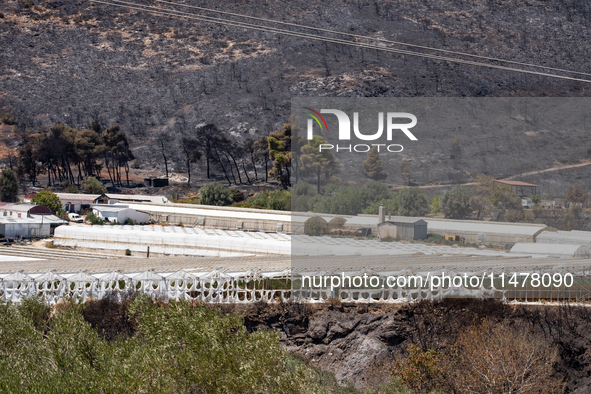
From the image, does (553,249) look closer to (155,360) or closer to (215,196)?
(155,360)

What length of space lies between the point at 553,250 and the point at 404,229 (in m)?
5.68

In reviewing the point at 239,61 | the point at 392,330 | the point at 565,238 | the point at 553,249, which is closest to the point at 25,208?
the point at 392,330

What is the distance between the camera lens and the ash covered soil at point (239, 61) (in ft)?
290

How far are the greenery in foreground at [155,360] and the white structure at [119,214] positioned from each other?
30178mm

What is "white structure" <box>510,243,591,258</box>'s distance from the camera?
23484 millimetres

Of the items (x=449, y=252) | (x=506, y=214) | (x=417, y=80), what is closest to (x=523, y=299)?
(x=449, y=252)

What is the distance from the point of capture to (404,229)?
24453mm

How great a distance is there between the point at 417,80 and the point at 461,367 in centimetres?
7519

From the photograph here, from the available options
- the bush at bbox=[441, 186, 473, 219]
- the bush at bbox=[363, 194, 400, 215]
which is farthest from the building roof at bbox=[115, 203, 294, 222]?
the bush at bbox=[441, 186, 473, 219]

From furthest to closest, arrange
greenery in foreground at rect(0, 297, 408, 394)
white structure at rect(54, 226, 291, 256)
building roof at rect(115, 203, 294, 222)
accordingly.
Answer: building roof at rect(115, 203, 294, 222) < white structure at rect(54, 226, 291, 256) < greenery in foreground at rect(0, 297, 408, 394)

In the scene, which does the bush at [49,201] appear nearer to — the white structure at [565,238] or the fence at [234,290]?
the fence at [234,290]

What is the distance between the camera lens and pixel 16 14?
358 ft

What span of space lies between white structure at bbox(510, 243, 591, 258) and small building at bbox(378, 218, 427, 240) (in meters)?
3.71

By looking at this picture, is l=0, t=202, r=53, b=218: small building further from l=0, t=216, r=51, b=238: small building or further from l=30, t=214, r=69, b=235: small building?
l=0, t=216, r=51, b=238: small building
